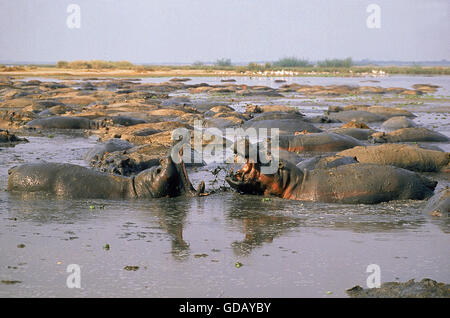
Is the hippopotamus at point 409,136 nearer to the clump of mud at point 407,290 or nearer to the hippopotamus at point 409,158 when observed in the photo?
the hippopotamus at point 409,158

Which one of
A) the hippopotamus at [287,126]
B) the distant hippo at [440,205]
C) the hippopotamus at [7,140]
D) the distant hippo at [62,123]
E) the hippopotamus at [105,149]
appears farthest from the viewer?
the distant hippo at [62,123]

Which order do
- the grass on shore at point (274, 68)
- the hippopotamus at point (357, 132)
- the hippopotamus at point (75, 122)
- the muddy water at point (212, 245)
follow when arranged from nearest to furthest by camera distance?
the muddy water at point (212, 245), the hippopotamus at point (357, 132), the hippopotamus at point (75, 122), the grass on shore at point (274, 68)

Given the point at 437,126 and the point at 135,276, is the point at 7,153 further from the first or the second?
the point at 437,126

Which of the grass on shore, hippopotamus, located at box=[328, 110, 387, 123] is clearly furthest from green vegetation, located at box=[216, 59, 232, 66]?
hippopotamus, located at box=[328, 110, 387, 123]

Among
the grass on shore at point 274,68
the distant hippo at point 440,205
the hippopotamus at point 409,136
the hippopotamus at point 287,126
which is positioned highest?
the grass on shore at point 274,68

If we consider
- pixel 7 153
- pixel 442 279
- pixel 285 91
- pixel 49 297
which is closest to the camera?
pixel 49 297

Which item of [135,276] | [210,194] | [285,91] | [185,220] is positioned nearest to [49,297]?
[135,276]

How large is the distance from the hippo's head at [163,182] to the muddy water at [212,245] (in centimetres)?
14

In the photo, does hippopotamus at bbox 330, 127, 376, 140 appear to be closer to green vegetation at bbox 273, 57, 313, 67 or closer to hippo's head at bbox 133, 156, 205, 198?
hippo's head at bbox 133, 156, 205, 198

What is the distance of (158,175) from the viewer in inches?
305

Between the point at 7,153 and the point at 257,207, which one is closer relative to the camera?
the point at 257,207

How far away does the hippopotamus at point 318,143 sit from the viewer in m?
11.8

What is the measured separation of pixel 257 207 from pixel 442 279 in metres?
2.89

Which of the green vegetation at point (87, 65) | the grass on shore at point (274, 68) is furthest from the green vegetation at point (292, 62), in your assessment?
the green vegetation at point (87, 65)
